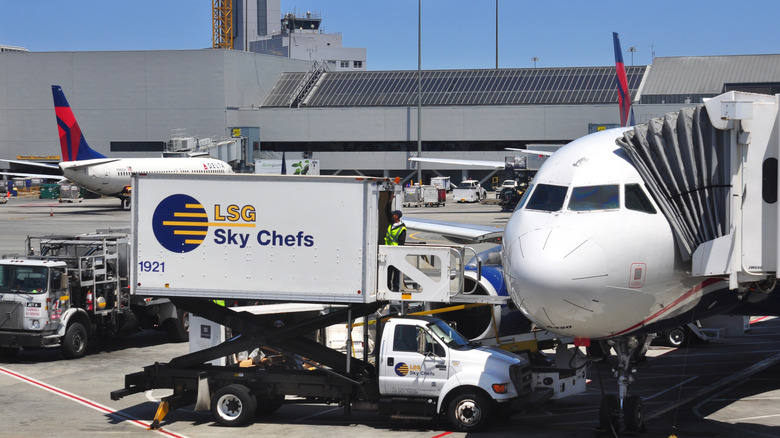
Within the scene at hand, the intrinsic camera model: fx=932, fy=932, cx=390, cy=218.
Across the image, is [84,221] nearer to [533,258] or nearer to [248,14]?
[533,258]

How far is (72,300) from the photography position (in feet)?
78.0

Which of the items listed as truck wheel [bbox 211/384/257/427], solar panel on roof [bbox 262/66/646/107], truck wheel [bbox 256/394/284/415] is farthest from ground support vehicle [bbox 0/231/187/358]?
solar panel on roof [bbox 262/66/646/107]

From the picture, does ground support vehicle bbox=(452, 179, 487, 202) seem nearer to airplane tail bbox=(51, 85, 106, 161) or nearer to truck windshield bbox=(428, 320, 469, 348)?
airplane tail bbox=(51, 85, 106, 161)

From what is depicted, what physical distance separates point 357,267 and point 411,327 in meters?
1.50

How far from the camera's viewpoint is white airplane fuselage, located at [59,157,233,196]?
2697 inches

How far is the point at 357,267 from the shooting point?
16.6m

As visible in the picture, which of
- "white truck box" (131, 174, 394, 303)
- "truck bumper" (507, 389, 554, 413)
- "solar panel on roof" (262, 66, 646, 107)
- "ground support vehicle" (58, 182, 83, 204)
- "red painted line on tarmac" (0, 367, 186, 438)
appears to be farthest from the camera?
"solar panel on roof" (262, 66, 646, 107)

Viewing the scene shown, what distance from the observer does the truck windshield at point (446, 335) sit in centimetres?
1684

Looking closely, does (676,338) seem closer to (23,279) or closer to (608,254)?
(608,254)

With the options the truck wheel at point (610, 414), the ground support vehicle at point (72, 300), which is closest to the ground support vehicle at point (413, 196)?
the ground support vehicle at point (72, 300)

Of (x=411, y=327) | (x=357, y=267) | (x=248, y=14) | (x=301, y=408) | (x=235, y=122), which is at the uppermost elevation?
(x=248, y=14)

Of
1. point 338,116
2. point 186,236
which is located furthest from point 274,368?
point 338,116

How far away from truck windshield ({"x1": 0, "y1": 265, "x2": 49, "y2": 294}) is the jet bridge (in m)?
15.3

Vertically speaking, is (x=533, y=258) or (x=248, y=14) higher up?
(x=248, y=14)
